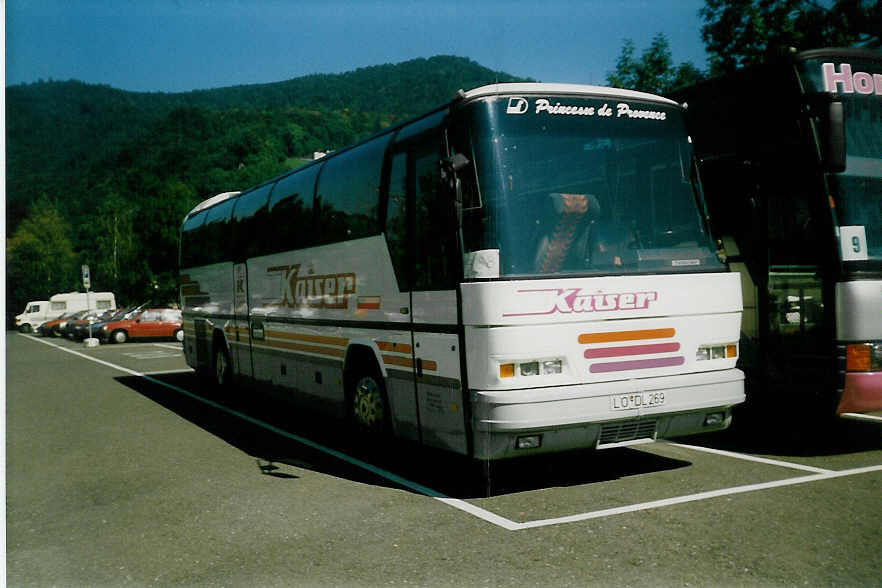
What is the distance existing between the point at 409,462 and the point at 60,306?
55587 mm

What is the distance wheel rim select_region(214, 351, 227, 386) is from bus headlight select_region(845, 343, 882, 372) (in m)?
9.91

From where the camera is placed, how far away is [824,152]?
23.0 ft

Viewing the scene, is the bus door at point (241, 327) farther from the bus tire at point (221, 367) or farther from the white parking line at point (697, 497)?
the white parking line at point (697, 497)

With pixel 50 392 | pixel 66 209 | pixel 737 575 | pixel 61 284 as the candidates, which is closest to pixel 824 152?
pixel 737 575

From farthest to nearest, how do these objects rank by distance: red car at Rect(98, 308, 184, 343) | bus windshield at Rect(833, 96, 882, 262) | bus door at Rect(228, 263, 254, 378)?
red car at Rect(98, 308, 184, 343)
bus door at Rect(228, 263, 254, 378)
bus windshield at Rect(833, 96, 882, 262)

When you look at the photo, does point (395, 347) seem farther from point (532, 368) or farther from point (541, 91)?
point (541, 91)

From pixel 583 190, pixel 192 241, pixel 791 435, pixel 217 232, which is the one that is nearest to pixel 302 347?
pixel 583 190

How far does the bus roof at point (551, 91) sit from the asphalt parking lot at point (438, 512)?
3046mm

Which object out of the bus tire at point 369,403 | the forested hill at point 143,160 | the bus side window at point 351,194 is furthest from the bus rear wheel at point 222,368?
the forested hill at point 143,160

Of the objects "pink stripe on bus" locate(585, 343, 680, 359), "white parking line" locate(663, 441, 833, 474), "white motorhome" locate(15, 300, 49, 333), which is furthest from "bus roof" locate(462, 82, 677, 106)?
"white motorhome" locate(15, 300, 49, 333)

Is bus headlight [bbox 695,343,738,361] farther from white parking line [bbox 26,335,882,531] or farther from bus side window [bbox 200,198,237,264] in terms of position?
bus side window [bbox 200,198,237,264]

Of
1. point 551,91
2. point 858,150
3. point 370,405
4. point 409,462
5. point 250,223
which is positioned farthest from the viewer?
point 250,223

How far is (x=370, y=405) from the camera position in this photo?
8375 millimetres

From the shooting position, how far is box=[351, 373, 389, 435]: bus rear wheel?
26.7 feet
